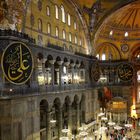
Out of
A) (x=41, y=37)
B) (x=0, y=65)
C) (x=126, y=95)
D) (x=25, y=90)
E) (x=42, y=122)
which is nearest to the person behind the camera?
(x=0, y=65)

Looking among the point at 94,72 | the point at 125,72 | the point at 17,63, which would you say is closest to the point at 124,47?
the point at 125,72

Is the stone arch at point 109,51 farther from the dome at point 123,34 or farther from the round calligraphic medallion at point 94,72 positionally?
the round calligraphic medallion at point 94,72

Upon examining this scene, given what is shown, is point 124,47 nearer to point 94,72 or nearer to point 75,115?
point 94,72

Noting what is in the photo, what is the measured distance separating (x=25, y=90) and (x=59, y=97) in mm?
5245

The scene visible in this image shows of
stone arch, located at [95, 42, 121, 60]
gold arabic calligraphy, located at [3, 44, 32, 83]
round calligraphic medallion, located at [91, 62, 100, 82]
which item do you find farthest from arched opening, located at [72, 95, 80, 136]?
gold arabic calligraphy, located at [3, 44, 32, 83]

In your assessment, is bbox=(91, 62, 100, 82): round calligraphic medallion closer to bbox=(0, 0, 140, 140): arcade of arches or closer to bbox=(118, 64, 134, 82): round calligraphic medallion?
bbox=(0, 0, 140, 140): arcade of arches

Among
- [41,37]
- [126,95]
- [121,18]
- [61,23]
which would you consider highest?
[121,18]

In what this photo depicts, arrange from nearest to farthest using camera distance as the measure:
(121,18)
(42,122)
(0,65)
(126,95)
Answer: (0,65), (42,122), (121,18), (126,95)

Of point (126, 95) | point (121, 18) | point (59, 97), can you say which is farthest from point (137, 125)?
point (59, 97)

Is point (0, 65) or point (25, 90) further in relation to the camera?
point (25, 90)

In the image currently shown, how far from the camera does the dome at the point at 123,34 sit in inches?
1155

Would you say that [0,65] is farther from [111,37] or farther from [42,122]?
[111,37]

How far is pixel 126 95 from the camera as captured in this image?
31141 millimetres

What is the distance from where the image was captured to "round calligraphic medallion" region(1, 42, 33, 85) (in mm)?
13352
